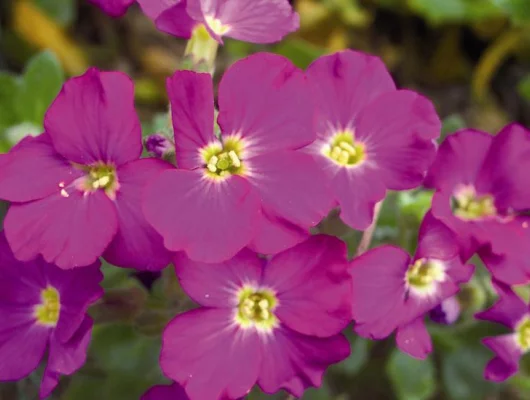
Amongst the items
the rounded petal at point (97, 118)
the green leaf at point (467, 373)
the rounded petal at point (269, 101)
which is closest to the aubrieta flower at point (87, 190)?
the rounded petal at point (97, 118)

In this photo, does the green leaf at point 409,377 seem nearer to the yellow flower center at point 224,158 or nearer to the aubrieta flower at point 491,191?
the aubrieta flower at point 491,191

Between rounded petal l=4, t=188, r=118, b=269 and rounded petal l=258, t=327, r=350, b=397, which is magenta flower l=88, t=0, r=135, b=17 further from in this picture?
rounded petal l=258, t=327, r=350, b=397

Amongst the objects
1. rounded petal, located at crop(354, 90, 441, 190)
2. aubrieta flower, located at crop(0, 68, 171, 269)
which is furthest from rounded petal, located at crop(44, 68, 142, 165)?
rounded petal, located at crop(354, 90, 441, 190)

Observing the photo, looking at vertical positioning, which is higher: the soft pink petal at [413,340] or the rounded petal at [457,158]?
the rounded petal at [457,158]

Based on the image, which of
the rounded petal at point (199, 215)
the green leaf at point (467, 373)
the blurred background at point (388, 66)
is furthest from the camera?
the green leaf at point (467, 373)

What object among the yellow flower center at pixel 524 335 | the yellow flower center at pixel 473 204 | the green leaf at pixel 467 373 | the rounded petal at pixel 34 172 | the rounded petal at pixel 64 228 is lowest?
the green leaf at pixel 467 373

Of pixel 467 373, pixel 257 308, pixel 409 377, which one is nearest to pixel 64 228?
pixel 257 308

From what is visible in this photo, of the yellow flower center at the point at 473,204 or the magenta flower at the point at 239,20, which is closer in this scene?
the magenta flower at the point at 239,20

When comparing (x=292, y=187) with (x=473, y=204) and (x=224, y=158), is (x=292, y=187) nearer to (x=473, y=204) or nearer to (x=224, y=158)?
(x=224, y=158)
